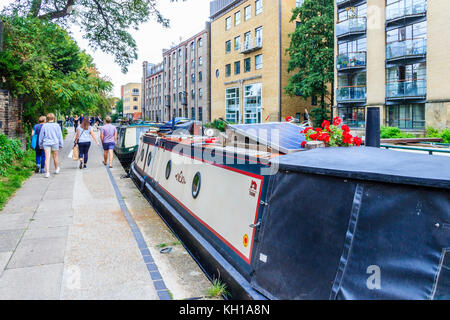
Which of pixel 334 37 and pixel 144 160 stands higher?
pixel 334 37

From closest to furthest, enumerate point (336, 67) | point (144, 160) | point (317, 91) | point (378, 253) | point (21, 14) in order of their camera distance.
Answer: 1. point (378, 253)
2. point (144, 160)
3. point (21, 14)
4. point (336, 67)
5. point (317, 91)

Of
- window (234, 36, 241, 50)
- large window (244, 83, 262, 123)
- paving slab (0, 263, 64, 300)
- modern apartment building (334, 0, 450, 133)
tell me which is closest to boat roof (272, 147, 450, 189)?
paving slab (0, 263, 64, 300)

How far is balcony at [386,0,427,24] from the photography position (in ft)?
76.1

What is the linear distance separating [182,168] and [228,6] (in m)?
39.7

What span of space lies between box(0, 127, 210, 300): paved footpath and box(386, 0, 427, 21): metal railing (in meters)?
23.7

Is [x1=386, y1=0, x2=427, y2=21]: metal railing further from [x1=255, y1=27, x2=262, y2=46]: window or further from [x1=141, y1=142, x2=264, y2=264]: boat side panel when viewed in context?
[x1=141, y1=142, x2=264, y2=264]: boat side panel

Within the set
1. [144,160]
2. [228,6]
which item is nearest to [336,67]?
[228,6]

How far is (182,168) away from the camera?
5.89 m

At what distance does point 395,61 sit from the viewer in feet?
82.3

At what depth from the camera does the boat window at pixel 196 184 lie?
4.97m

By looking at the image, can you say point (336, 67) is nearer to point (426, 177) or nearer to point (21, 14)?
point (21, 14)

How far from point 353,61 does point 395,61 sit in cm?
316

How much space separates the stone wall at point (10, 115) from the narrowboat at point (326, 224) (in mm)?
9593

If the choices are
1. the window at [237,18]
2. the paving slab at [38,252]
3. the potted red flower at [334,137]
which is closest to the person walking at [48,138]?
the paving slab at [38,252]
